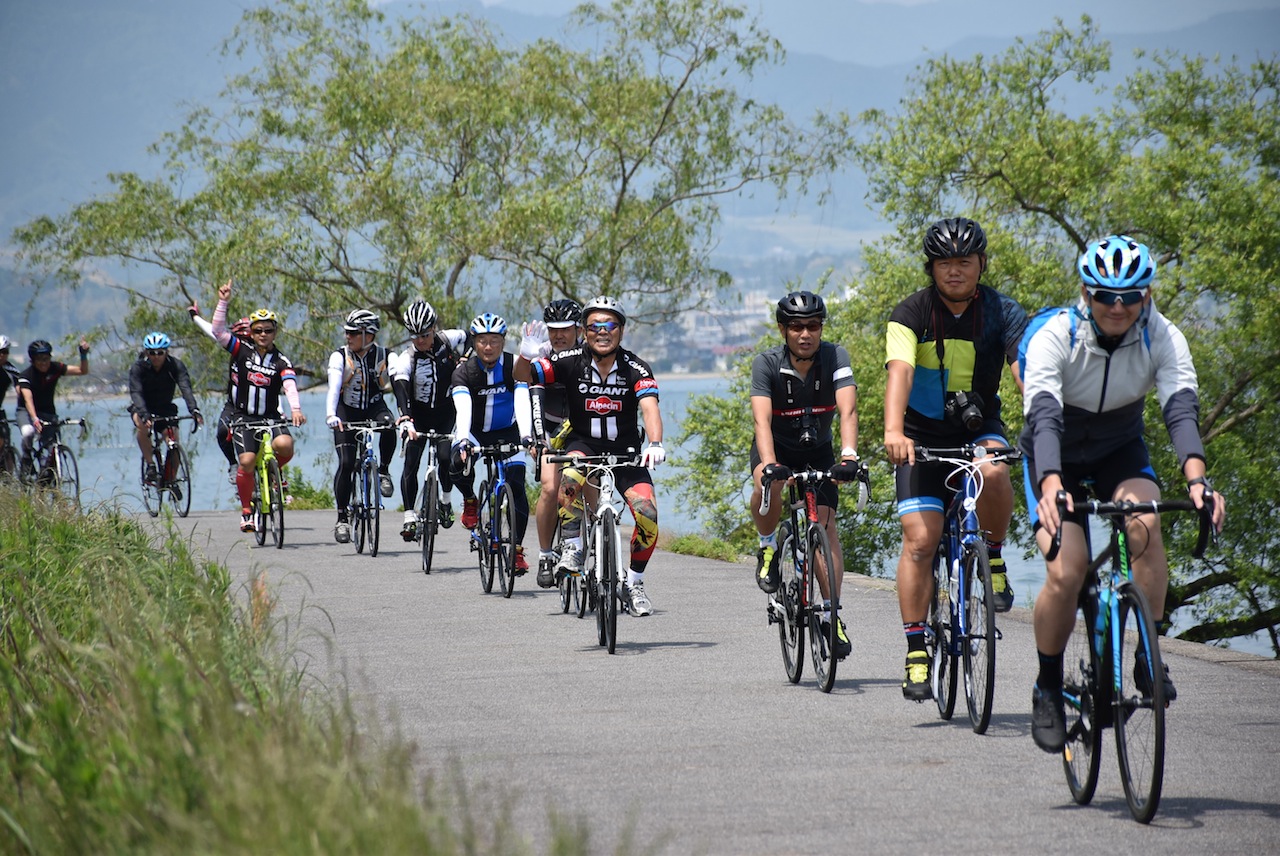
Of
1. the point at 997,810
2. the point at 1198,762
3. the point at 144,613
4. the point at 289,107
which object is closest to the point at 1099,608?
the point at 997,810

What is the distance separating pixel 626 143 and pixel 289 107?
7.00m

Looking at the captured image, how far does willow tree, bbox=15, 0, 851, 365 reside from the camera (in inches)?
1193

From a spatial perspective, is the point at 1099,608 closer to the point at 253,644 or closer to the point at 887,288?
the point at 253,644

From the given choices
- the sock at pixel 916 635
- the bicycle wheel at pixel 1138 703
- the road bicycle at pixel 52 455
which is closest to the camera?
the bicycle wheel at pixel 1138 703

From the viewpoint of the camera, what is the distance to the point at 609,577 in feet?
31.8

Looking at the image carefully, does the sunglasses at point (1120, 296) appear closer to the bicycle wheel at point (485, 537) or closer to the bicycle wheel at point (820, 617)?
the bicycle wheel at point (820, 617)

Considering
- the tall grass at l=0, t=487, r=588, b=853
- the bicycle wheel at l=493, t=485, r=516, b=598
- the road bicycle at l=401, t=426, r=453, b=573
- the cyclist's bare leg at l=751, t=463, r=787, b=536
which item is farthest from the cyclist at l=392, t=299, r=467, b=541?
the tall grass at l=0, t=487, r=588, b=853

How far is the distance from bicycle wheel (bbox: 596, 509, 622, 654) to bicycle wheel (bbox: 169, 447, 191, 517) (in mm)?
12637

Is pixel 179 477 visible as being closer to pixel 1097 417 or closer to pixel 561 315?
pixel 561 315

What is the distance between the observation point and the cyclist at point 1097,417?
5.68 metres

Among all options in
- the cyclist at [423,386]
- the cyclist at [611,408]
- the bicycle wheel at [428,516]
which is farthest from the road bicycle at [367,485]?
the cyclist at [611,408]

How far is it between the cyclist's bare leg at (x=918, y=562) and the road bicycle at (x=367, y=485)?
9076 mm

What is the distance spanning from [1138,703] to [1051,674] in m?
0.53

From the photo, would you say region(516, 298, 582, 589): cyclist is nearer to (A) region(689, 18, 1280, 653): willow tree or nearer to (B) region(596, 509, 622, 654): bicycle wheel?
(B) region(596, 509, 622, 654): bicycle wheel
